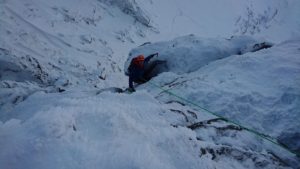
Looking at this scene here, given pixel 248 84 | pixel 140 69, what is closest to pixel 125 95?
pixel 248 84

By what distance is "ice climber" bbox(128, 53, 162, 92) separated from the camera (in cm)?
788

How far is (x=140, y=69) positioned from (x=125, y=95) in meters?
2.72

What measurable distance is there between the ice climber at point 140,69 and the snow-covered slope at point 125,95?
1.19 feet

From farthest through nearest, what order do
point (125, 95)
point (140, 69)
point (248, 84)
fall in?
point (140, 69)
point (248, 84)
point (125, 95)

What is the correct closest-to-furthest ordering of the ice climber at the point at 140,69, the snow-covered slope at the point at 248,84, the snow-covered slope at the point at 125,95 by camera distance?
1. the snow-covered slope at the point at 125,95
2. the snow-covered slope at the point at 248,84
3. the ice climber at the point at 140,69

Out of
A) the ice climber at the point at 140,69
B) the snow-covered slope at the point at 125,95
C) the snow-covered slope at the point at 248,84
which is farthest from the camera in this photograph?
the ice climber at the point at 140,69

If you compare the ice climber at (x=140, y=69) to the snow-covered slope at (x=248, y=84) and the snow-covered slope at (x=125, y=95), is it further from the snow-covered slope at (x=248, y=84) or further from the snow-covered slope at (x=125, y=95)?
the snow-covered slope at (x=248, y=84)

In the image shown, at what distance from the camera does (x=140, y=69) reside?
792 cm

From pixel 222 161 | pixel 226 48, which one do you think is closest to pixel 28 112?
pixel 222 161

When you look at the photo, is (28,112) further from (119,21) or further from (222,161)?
(119,21)

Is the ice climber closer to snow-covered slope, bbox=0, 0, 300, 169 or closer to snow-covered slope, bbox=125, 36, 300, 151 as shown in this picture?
snow-covered slope, bbox=0, 0, 300, 169

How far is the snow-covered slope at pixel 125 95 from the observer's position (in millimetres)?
3295

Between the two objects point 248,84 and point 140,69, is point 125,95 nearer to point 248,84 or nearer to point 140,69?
point 248,84

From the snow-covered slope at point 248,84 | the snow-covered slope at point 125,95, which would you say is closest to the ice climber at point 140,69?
the snow-covered slope at point 125,95
